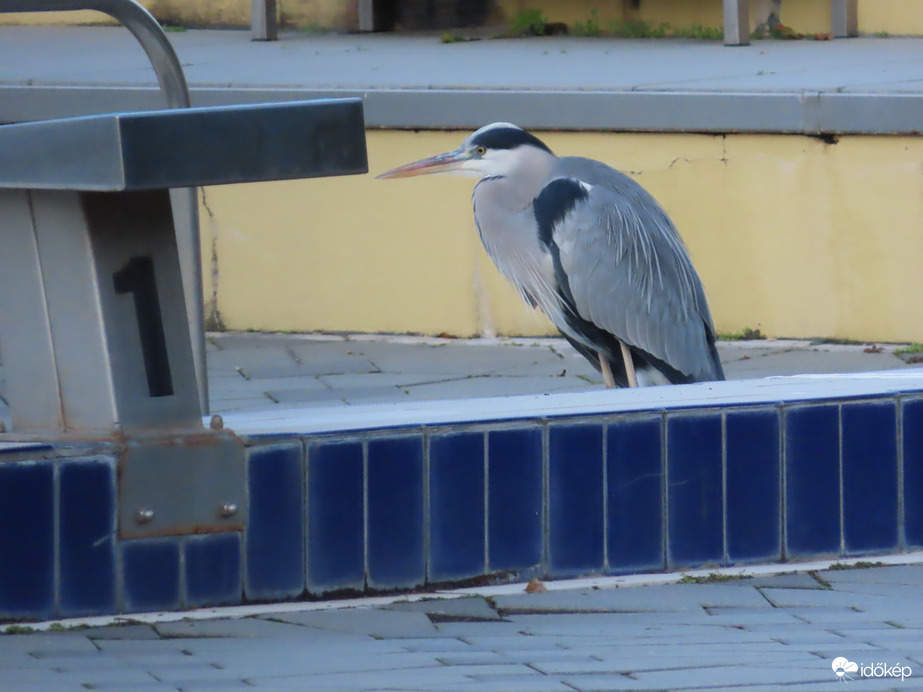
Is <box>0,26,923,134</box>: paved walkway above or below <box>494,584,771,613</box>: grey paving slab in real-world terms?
above

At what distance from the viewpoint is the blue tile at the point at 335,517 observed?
257cm

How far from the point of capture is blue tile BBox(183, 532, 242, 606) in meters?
2.53

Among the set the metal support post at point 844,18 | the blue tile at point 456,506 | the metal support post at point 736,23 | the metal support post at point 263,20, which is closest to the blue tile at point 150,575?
the blue tile at point 456,506

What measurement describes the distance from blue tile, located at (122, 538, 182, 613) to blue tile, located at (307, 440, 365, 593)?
0.23 metres

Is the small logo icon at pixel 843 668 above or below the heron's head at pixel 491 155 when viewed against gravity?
below

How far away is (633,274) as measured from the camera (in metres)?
4.90

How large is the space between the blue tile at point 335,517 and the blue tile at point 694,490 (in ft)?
1.85

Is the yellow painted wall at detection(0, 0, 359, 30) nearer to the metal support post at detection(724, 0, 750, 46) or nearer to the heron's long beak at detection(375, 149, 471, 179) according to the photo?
the metal support post at detection(724, 0, 750, 46)

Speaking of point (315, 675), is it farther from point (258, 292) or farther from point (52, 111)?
point (52, 111)

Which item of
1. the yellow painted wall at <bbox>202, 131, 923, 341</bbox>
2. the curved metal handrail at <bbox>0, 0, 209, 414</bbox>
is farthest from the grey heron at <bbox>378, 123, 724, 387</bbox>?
the curved metal handrail at <bbox>0, 0, 209, 414</bbox>

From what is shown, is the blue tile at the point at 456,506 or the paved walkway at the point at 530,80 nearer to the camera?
the blue tile at the point at 456,506

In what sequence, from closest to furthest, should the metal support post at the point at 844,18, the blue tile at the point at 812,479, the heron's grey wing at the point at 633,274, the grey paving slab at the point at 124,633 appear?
the grey paving slab at the point at 124,633 < the blue tile at the point at 812,479 < the heron's grey wing at the point at 633,274 < the metal support post at the point at 844,18

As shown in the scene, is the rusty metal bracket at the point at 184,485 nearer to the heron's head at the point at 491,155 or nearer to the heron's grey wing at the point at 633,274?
the heron's grey wing at the point at 633,274

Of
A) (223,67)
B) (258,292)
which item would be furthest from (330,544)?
(223,67)
